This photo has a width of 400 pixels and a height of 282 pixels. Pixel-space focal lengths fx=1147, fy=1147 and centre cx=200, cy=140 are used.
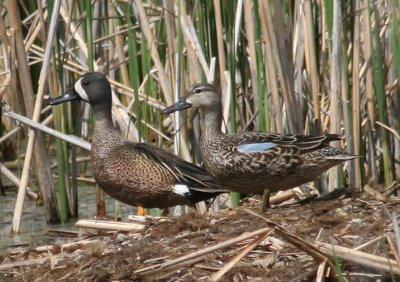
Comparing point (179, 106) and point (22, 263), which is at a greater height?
point (179, 106)

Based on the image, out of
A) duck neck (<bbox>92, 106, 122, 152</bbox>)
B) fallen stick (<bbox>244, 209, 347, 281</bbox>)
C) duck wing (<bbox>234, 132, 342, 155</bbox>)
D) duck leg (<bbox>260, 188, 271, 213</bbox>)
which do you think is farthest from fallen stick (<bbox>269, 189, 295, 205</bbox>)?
fallen stick (<bbox>244, 209, 347, 281</bbox>)

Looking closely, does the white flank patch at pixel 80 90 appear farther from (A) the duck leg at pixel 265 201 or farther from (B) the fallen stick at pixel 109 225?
(A) the duck leg at pixel 265 201

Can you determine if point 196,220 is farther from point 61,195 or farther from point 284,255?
point 61,195

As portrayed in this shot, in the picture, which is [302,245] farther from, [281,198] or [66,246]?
[281,198]

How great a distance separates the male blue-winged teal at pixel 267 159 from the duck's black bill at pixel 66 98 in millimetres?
1174

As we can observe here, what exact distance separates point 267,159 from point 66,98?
5.22 feet

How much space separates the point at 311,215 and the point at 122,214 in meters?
2.55

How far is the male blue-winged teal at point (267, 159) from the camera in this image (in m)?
6.39

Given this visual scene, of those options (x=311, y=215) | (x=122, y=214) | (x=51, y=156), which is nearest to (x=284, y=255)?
(x=311, y=215)

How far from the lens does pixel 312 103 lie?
6.84 m

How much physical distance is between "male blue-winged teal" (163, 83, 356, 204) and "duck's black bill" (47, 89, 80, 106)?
117 centimetres

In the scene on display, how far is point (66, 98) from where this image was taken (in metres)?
7.37

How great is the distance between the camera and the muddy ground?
5.23m

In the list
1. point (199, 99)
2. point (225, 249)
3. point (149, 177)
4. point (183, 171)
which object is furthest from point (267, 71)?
point (225, 249)
